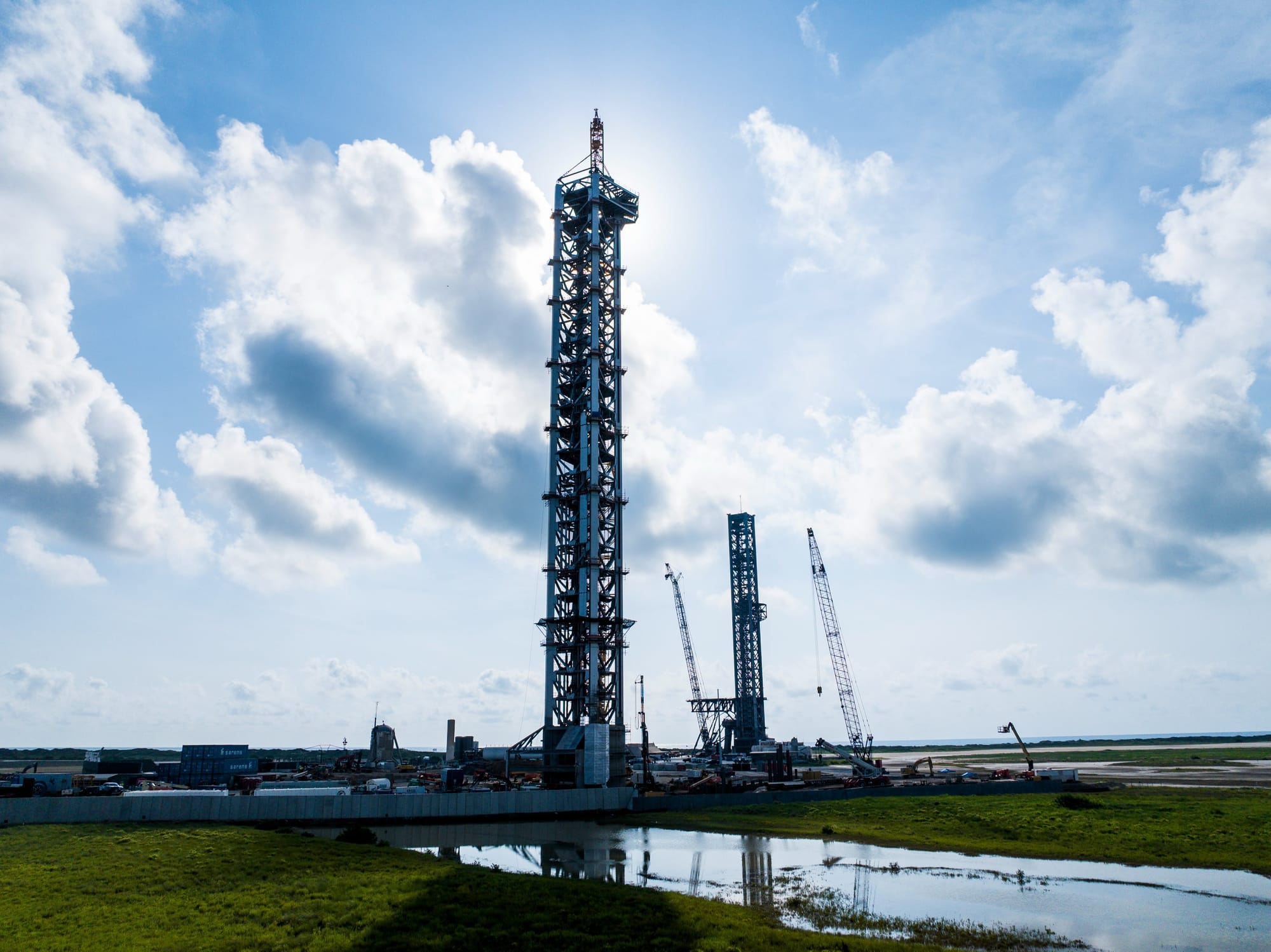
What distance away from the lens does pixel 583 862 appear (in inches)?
1663

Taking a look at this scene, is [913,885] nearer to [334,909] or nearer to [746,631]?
[334,909]

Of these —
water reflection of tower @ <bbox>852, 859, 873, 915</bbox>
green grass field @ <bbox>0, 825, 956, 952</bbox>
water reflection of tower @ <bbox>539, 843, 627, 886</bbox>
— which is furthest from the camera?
water reflection of tower @ <bbox>539, 843, 627, 886</bbox>

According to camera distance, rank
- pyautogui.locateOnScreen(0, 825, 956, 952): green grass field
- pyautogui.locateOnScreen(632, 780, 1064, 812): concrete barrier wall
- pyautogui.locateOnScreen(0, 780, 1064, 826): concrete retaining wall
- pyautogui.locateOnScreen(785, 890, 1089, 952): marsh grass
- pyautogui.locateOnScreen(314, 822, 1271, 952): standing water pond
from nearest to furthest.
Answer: pyautogui.locateOnScreen(0, 825, 956, 952): green grass field
pyautogui.locateOnScreen(785, 890, 1089, 952): marsh grass
pyautogui.locateOnScreen(314, 822, 1271, 952): standing water pond
pyautogui.locateOnScreen(0, 780, 1064, 826): concrete retaining wall
pyautogui.locateOnScreen(632, 780, 1064, 812): concrete barrier wall

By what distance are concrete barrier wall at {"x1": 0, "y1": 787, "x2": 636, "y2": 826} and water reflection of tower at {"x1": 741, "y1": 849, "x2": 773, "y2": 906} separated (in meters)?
21.7

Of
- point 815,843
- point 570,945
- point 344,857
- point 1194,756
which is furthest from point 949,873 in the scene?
point 1194,756

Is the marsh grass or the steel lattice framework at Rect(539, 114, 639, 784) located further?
the steel lattice framework at Rect(539, 114, 639, 784)

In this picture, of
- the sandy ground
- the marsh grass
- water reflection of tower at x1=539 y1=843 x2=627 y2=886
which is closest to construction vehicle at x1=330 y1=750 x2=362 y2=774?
the sandy ground

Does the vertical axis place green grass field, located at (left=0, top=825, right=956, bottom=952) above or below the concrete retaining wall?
below

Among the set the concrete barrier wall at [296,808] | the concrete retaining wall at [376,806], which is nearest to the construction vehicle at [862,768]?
the concrete retaining wall at [376,806]

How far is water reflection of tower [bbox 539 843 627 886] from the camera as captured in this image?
38000 mm

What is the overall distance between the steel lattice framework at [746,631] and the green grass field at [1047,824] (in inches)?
3654

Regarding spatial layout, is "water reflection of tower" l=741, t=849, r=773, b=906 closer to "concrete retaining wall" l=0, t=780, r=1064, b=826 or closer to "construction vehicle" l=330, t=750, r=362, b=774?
"concrete retaining wall" l=0, t=780, r=1064, b=826

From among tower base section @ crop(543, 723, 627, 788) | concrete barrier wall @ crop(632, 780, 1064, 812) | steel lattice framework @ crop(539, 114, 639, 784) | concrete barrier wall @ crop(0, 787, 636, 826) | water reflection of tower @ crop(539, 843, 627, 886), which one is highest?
steel lattice framework @ crop(539, 114, 639, 784)

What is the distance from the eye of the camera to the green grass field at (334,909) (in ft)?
78.3
